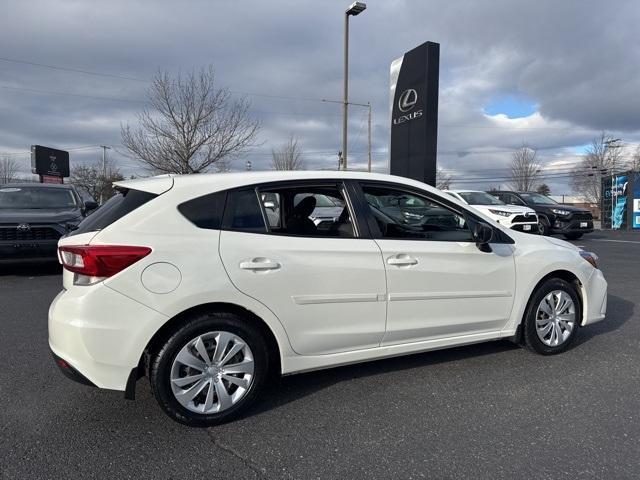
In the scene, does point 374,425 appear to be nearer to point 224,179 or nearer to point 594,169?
point 224,179

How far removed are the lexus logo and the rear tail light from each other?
12587mm

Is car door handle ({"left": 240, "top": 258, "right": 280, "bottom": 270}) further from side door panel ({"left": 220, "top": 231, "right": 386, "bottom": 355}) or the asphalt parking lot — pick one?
the asphalt parking lot

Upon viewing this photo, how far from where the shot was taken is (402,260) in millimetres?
3480

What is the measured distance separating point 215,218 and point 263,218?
1.06 feet

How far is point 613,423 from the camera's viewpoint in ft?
9.86

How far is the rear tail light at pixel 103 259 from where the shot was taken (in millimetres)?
2793

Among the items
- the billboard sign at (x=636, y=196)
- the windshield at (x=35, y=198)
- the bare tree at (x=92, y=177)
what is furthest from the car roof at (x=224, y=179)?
the bare tree at (x=92, y=177)

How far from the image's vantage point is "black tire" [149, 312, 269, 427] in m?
2.86

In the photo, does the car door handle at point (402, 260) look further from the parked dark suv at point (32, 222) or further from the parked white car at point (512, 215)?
the parked white car at point (512, 215)

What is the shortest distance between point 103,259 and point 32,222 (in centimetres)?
634

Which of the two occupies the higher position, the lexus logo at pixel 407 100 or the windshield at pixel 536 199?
the lexus logo at pixel 407 100

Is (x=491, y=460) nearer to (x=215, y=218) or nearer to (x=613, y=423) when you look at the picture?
(x=613, y=423)

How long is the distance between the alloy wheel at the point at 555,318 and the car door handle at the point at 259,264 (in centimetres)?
245

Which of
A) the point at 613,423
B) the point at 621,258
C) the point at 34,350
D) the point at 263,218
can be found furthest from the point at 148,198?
the point at 621,258
